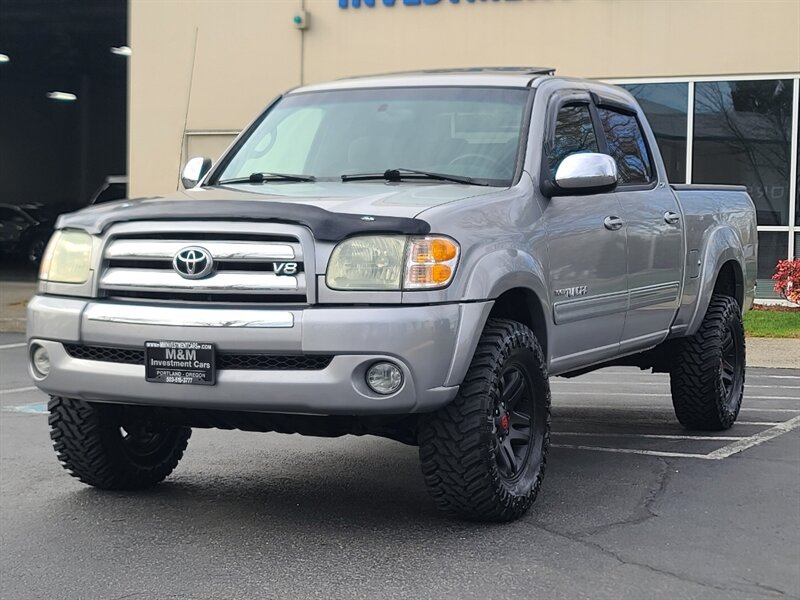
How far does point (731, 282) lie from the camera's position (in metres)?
8.23

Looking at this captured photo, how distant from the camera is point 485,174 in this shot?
5812 mm

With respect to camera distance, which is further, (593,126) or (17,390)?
(17,390)

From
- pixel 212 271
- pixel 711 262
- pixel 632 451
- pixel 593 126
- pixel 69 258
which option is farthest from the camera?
pixel 711 262

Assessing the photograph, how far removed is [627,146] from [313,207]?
9.81 feet

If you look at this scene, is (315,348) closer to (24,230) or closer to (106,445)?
(106,445)

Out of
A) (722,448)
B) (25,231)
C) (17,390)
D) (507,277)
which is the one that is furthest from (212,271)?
(25,231)

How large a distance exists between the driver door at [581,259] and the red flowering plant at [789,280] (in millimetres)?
9874

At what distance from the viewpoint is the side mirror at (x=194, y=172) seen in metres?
6.41

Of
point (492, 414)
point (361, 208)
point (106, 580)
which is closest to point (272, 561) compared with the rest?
point (106, 580)

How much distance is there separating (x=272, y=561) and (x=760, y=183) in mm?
13798

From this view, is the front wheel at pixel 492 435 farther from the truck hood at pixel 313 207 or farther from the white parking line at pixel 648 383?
the white parking line at pixel 648 383

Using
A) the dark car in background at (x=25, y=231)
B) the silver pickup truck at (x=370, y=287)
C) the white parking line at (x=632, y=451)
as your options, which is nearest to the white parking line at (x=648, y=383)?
the white parking line at (x=632, y=451)

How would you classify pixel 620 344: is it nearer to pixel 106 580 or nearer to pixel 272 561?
pixel 272 561

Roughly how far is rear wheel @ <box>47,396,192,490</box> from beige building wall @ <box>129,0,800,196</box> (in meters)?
10.7
